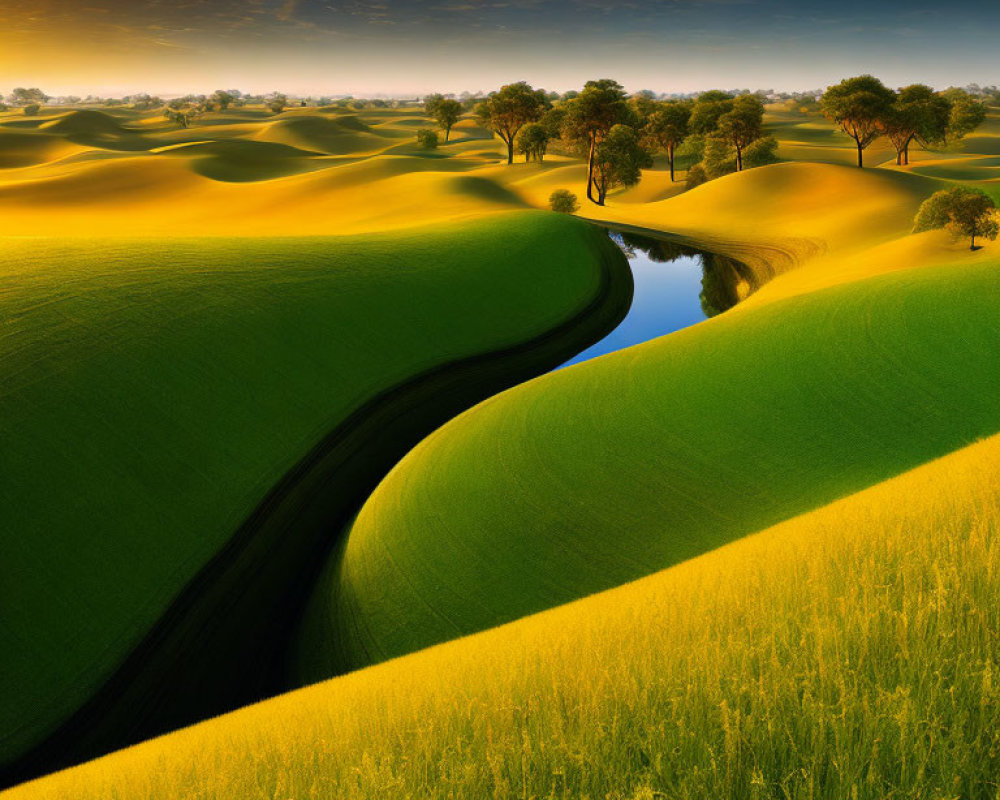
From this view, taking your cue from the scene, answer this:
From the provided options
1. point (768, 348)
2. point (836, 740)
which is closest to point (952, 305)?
point (768, 348)

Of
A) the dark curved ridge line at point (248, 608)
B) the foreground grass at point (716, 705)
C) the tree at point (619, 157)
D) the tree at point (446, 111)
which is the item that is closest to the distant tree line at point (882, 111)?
the tree at point (619, 157)

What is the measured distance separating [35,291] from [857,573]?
30.7 metres

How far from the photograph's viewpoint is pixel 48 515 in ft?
54.9

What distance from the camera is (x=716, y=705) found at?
447 cm

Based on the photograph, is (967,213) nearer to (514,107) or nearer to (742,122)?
(742,122)

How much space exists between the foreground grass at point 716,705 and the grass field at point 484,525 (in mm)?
38

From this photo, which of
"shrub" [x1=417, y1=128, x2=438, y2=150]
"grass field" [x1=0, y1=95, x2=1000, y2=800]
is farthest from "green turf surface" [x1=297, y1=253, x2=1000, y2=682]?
"shrub" [x1=417, y1=128, x2=438, y2=150]

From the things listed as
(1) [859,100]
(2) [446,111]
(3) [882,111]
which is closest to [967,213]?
(1) [859,100]

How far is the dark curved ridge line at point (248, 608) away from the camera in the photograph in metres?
14.1

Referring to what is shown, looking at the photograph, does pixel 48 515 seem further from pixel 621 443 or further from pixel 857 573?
pixel 857 573

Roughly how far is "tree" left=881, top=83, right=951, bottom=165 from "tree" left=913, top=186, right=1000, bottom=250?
2059 inches

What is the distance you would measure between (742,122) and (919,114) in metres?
24.2

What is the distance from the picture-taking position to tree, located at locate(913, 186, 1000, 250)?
1465 inches

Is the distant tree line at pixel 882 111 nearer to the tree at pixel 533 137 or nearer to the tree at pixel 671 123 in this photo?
the tree at pixel 671 123
